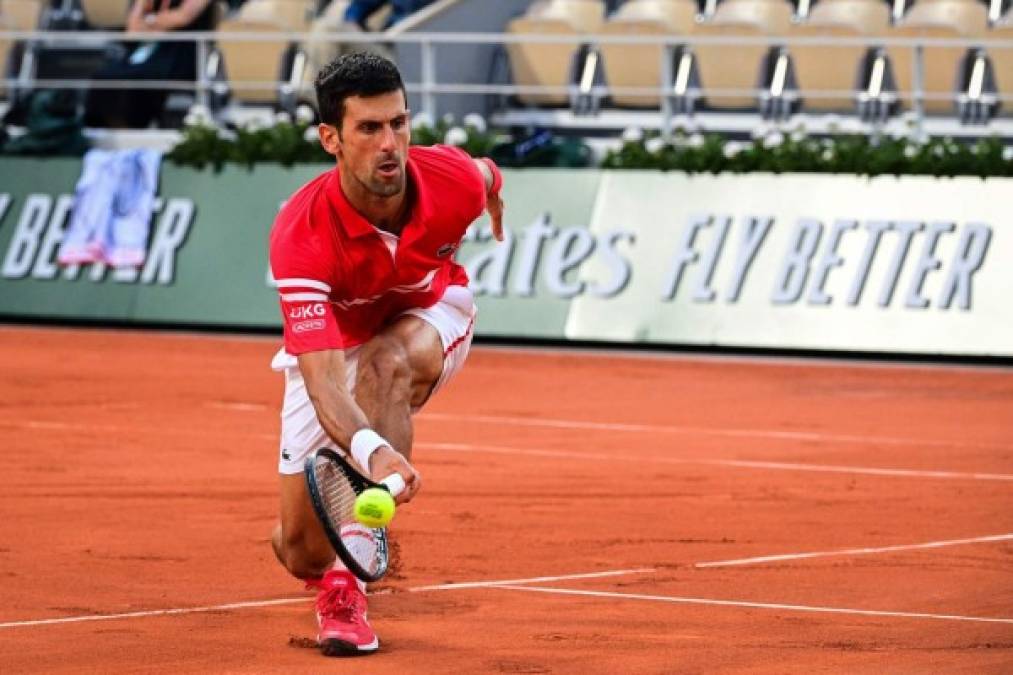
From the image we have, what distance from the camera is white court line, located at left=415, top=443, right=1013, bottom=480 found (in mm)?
11078

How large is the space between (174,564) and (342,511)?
6.96 ft

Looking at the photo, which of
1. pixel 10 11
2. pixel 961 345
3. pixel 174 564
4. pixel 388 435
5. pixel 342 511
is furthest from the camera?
pixel 10 11

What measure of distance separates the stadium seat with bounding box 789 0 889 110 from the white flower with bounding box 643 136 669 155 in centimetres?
172

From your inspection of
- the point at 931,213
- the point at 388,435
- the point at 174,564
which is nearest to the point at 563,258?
the point at 931,213

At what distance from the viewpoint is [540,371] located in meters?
16.0

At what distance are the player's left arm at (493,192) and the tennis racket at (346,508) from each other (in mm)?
1561

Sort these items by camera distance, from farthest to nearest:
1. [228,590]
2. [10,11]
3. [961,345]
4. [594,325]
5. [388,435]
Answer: [10,11]
[594,325]
[961,345]
[228,590]
[388,435]

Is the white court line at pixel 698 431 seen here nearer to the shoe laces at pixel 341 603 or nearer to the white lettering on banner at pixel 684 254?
the white lettering on banner at pixel 684 254

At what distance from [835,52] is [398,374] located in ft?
39.6

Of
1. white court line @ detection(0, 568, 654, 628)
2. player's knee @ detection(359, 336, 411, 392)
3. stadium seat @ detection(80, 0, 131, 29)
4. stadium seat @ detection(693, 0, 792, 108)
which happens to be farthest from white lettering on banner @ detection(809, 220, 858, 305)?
player's knee @ detection(359, 336, 411, 392)

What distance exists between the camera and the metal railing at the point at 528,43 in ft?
56.5

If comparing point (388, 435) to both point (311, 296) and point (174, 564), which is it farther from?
point (174, 564)

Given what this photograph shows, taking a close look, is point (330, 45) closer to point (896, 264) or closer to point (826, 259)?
point (826, 259)

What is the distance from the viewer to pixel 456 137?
57.6 feet
